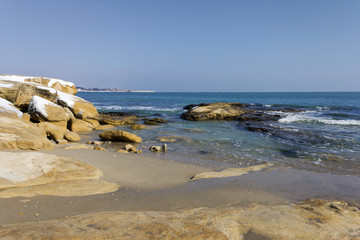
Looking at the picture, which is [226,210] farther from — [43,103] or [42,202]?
[43,103]

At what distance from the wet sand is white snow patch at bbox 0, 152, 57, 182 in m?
0.58

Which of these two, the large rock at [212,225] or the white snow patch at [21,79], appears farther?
the white snow patch at [21,79]

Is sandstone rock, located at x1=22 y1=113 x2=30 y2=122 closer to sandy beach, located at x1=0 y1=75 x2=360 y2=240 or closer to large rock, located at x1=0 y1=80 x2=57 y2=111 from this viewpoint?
large rock, located at x1=0 y1=80 x2=57 y2=111

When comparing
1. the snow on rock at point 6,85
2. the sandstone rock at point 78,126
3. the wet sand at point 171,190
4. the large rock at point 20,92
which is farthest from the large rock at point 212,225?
the snow on rock at point 6,85

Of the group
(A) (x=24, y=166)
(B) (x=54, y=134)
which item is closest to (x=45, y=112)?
(B) (x=54, y=134)

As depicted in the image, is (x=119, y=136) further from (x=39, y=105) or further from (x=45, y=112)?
(x=39, y=105)

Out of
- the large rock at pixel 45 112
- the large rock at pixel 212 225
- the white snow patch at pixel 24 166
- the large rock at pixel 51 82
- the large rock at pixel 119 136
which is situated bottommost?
the large rock at pixel 119 136

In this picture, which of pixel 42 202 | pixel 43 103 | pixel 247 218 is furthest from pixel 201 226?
pixel 43 103

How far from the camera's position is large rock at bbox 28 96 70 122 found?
11500 millimetres

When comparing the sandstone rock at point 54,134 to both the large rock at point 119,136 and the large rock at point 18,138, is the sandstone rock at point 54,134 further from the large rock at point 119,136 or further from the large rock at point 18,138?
the large rock at point 18,138

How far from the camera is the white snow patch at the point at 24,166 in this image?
376 cm

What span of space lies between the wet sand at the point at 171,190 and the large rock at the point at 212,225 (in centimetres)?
48

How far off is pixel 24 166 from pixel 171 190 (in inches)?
104

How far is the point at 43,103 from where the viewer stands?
11883 mm
